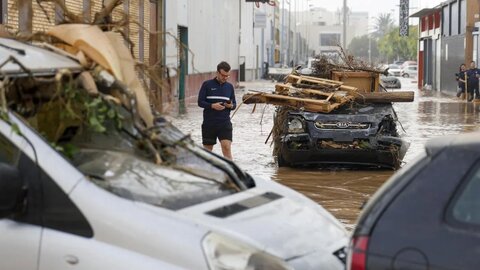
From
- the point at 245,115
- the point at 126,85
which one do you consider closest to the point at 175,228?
the point at 126,85

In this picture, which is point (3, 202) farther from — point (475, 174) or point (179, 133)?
point (475, 174)

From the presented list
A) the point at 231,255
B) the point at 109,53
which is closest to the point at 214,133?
the point at 109,53

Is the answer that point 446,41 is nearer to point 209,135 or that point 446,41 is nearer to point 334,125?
point 334,125

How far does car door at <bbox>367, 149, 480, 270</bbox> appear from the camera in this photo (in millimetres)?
3918

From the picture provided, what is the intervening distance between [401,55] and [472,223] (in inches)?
4969

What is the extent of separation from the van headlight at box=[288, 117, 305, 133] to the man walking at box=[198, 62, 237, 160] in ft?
5.63

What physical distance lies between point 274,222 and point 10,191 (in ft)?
4.59

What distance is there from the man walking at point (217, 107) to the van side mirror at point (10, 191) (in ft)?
24.5

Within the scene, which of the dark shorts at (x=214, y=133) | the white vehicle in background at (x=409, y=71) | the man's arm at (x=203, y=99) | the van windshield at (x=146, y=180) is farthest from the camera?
the white vehicle in background at (x=409, y=71)

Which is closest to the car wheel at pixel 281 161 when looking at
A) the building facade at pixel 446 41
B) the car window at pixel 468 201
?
the car window at pixel 468 201

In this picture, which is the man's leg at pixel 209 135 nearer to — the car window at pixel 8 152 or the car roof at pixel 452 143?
the car window at pixel 8 152

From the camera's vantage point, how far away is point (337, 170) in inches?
548

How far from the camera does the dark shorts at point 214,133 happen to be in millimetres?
11892

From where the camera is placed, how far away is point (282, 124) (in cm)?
1372
